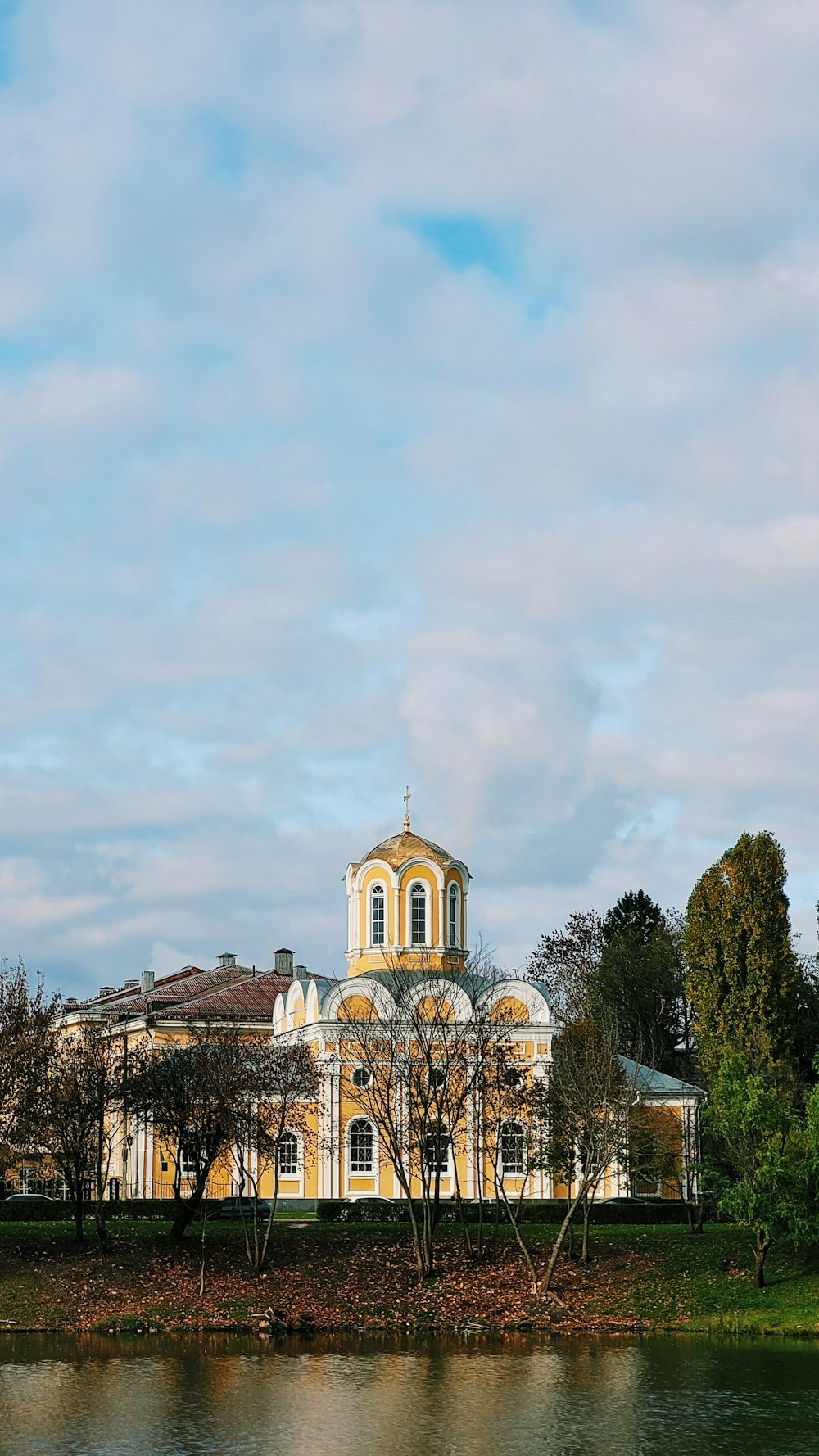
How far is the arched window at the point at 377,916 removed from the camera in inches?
2699

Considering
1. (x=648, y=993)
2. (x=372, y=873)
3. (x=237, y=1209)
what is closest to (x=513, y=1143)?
(x=237, y=1209)

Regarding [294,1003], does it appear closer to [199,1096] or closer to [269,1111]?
[269,1111]

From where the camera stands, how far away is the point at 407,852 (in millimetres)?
69062

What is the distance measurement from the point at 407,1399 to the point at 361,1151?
1345 inches

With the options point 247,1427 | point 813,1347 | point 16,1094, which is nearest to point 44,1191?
point 16,1094

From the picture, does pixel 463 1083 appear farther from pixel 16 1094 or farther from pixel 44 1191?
pixel 44 1191

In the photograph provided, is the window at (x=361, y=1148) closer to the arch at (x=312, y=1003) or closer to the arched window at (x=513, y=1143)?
the arch at (x=312, y=1003)

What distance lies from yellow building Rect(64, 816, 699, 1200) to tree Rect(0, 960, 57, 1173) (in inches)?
305

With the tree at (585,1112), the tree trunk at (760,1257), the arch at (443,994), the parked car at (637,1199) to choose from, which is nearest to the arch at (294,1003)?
the arch at (443,994)

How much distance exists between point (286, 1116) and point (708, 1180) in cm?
1251

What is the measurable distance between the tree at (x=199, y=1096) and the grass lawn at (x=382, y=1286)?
2430 mm

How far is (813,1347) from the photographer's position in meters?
36.4

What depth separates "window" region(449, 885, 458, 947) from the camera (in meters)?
69.0

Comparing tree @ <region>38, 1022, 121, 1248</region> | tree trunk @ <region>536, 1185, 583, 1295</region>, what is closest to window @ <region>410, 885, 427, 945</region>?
tree @ <region>38, 1022, 121, 1248</region>
